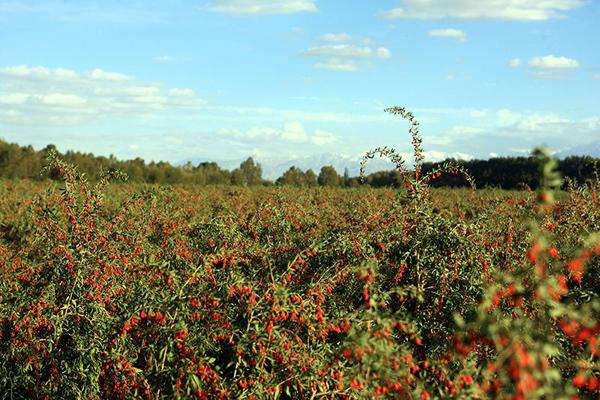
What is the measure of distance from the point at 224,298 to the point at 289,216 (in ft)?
20.1

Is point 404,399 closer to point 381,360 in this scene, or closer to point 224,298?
point 381,360

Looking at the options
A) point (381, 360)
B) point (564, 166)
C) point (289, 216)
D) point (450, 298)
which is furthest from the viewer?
point (564, 166)

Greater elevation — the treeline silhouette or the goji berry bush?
the treeline silhouette

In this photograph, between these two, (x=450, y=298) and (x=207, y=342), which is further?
(x=450, y=298)

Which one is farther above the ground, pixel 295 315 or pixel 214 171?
pixel 214 171

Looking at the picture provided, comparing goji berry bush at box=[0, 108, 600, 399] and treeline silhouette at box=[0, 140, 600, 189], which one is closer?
goji berry bush at box=[0, 108, 600, 399]

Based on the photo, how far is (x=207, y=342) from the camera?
4992mm

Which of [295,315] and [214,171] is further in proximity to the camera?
[214,171]

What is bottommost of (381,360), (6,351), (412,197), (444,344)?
(6,351)

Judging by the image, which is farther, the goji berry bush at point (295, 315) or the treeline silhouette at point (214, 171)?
the treeline silhouette at point (214, 171)

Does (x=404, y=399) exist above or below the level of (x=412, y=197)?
below

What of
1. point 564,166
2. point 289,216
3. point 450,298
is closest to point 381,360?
point 450,298

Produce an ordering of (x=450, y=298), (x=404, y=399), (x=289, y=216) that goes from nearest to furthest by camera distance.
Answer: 1. (x=404, y=399)
2. (x=450, y=298)
3. (x=289, y=216)

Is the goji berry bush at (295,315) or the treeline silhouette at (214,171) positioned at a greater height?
the treeline silhouette at (214,171)
